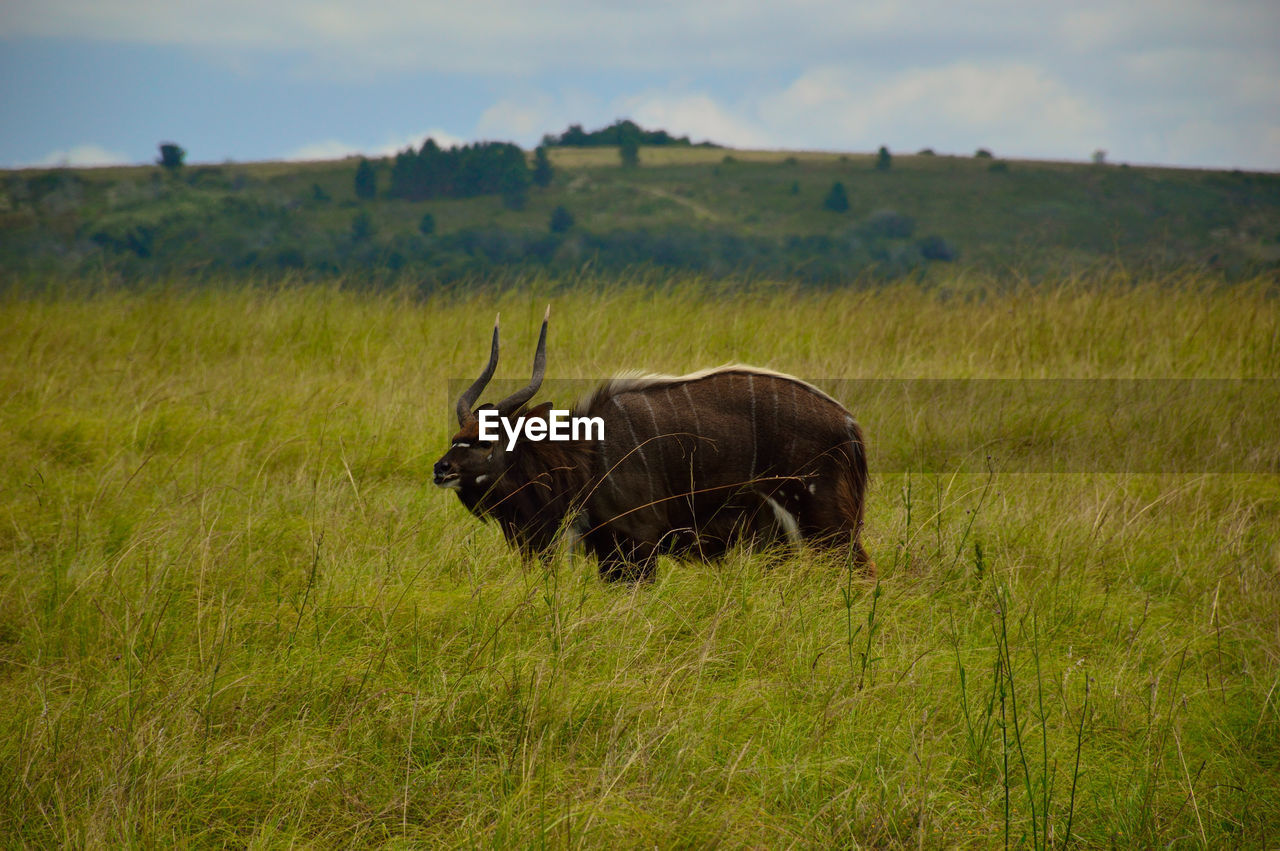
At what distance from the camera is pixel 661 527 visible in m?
4.39

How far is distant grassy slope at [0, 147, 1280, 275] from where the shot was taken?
38.3 metres

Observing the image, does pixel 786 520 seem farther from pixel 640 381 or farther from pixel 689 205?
pixel 689 205

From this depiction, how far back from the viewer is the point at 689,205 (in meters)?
51.2

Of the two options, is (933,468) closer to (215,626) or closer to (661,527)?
(661,527)

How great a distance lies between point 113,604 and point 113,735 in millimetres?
1105

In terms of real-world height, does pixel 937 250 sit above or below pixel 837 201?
below

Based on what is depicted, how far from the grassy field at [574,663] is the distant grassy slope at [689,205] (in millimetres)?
28773

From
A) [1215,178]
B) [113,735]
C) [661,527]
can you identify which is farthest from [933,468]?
[1215,178]

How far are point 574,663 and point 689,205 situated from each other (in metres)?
49.4

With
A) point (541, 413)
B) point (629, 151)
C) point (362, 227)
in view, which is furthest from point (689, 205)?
point (541, 413)

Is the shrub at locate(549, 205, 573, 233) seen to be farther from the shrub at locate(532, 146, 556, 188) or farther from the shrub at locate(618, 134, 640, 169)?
the shrub at locate(618, 134, 640, 169)

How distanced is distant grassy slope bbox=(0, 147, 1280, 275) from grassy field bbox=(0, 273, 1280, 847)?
2877 centimetres

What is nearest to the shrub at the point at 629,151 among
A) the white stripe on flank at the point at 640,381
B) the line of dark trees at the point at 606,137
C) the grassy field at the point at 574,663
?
the line of dark trees at the point at 606,137

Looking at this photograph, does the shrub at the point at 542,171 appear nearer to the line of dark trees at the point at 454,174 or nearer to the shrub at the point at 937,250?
the line of dark trees at the point at 454,174
